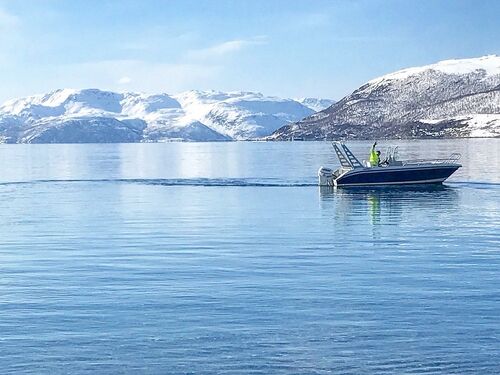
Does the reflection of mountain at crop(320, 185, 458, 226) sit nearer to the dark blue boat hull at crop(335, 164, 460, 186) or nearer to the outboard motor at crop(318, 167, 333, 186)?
the dark blue boat hull at crop(335, 164, 460, 186)

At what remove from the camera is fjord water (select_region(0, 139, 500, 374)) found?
1798 cm

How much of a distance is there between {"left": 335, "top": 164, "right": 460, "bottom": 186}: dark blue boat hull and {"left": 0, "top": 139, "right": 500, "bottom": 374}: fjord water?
18078 millimetres

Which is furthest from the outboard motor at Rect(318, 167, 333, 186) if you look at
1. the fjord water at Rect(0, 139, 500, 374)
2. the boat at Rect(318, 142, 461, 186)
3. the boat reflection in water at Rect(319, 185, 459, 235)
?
the fjord water at Rect(0, 139, 500, 374)

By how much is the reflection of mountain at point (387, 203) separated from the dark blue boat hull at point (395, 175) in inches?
22.6

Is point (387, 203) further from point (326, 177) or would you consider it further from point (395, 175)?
point (326, 177)

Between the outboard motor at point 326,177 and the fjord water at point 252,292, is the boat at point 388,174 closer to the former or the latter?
the outboard motor at point 326,177

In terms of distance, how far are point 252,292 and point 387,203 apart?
33.7 m

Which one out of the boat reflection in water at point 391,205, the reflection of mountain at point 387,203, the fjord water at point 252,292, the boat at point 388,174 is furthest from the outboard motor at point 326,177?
the fjord water at point 252,292

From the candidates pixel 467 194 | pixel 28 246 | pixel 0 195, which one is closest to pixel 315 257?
pixel 28 246

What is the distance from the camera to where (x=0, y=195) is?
226ft

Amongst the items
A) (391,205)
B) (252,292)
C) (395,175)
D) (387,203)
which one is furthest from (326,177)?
(252,292)

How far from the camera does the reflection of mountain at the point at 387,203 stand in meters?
47.7

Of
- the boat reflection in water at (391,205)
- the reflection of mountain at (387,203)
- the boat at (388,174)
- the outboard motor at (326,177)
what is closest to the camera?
the boat reflection in water at (391,205)

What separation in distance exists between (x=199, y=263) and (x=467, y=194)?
1513 inches
